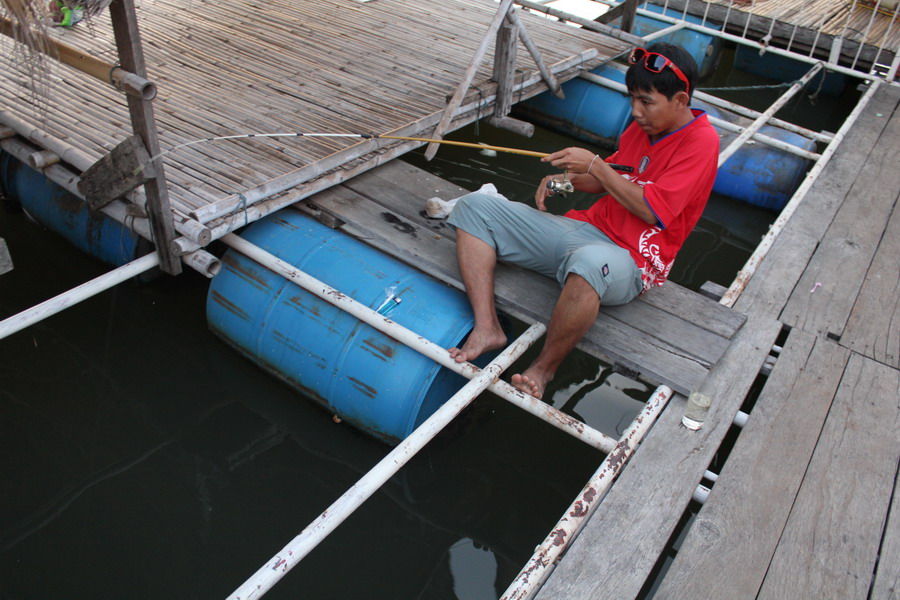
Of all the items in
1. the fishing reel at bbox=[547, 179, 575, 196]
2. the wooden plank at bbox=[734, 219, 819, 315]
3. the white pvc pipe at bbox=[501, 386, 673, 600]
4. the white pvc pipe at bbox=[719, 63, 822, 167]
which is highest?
the fishing reel at bbox=[547, 179, 575, 196]

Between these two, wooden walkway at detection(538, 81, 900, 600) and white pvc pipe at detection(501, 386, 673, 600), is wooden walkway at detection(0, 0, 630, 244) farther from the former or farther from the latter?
wooden walkway at detection(538, 81, 900, 600)

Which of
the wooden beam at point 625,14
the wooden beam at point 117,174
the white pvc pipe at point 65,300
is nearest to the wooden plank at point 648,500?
the white pvc pipe at point 65,300

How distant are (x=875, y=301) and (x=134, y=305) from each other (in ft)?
14.1

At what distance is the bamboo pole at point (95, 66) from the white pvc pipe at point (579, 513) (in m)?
2.33

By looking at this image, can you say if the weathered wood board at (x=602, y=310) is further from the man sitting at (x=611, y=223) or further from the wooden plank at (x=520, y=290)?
the man sitting at (x=611, y=223)

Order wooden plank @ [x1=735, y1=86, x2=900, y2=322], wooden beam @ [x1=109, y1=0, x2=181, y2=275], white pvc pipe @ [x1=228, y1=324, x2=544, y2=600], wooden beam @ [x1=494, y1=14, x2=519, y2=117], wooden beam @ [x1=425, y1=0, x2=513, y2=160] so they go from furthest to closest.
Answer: wooden beam @ [x1=494, y1=14, x2=519, y2=117] → wooden beam @ [x1=425, y1=0, x2=513, y2=160] → wooden plank @ [x1=735, y1=86, x2=900, y2=322] → wooden beam @ [x1=109, y1=0, x2=181, y2=275] → white pvc pipe @ [x1=228, y1=324, x2=544, y2=600]

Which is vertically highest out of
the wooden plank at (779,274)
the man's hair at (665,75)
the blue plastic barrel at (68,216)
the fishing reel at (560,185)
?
the man's hair at (665,75)

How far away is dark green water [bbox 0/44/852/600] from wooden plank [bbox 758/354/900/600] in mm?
1171

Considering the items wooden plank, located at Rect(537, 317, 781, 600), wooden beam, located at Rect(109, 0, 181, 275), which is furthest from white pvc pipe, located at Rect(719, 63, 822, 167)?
wooden beam, located at Rect(109, 0, 181, 275)

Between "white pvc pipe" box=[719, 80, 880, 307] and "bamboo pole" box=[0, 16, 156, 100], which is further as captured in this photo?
"white pvc pipe" box=[719, 80, 880, 307]

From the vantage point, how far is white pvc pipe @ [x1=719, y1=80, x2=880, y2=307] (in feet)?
12.9

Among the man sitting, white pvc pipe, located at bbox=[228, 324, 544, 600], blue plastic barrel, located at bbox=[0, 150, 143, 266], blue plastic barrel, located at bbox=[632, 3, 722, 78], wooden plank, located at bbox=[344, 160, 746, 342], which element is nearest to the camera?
white pvc pipe, located at bbox=[228, 324, 544, 600]

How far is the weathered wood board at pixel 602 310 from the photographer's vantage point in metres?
3.33

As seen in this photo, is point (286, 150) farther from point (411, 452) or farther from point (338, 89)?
point (411, 452)
